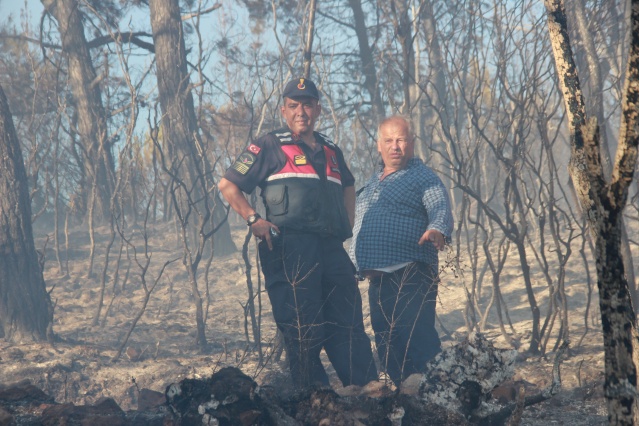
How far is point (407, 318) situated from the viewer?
341 centimetres

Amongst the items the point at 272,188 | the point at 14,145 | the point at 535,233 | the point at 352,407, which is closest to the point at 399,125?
the point at 272,188

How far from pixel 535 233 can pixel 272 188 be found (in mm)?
6277

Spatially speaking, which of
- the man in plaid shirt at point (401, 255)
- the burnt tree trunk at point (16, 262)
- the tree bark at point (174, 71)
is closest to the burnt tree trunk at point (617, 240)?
the man in plaid shirt at point (401, 255)

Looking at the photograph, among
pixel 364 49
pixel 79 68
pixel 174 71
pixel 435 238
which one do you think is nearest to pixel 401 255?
pixel 435 238

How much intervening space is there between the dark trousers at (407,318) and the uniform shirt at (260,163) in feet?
2.58

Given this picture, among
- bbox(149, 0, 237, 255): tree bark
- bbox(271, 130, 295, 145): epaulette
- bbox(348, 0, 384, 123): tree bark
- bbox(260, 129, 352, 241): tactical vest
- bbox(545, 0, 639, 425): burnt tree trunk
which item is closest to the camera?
bbox(545, 0, 639, 425): burnt tree trunk

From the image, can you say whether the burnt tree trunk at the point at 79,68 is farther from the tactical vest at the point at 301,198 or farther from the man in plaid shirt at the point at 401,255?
the man in plaid shirt at the point at 401,255

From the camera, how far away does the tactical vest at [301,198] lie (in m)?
3.34

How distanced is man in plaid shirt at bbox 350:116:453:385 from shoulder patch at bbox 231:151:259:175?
78cm

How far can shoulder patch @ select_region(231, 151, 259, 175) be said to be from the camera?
3377mm

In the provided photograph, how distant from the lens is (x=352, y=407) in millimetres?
2609

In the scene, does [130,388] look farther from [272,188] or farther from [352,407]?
[352,407]

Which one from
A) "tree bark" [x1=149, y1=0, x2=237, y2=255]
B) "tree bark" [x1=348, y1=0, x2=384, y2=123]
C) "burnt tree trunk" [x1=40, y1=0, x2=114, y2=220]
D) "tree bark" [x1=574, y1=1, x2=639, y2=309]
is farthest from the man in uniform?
"tree bark" [x1=348, y1=0, x2=384, y2=123]

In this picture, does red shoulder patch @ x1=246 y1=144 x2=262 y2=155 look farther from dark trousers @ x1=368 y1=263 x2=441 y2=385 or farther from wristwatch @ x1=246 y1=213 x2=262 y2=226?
dark trousers @ x1=368 y1=263 x2=441 y2=385
